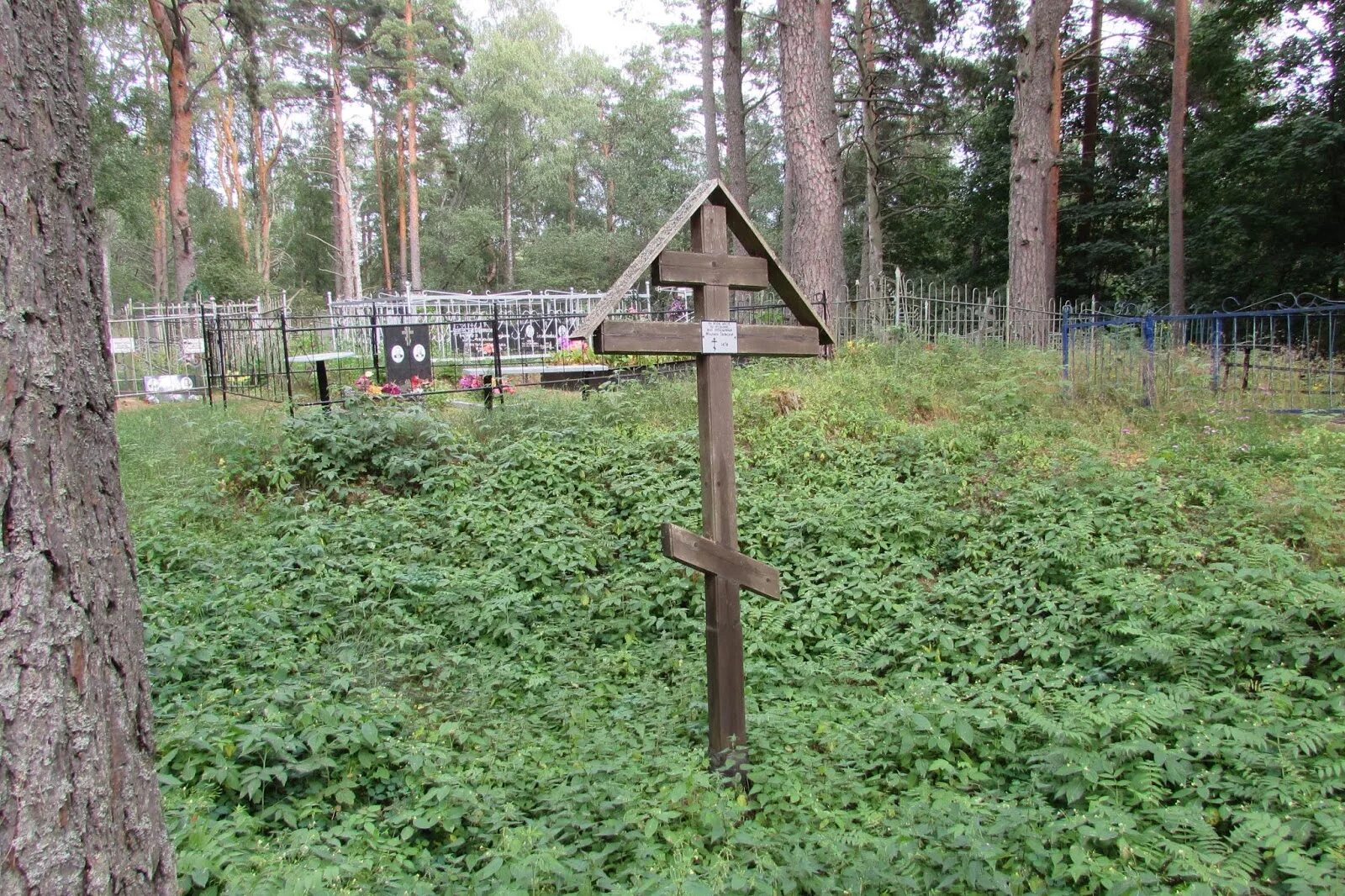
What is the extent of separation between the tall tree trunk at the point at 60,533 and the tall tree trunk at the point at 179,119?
64.3 feet

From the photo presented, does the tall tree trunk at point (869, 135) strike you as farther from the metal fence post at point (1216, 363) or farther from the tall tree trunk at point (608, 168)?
the tall tree trunk at point (608, 168)

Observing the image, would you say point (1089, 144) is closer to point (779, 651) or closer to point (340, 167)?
point (779, 651)

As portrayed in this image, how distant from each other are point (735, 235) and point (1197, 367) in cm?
700

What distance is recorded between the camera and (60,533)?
1801 mm

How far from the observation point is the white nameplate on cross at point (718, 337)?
3977mm

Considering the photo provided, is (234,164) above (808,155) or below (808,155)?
above

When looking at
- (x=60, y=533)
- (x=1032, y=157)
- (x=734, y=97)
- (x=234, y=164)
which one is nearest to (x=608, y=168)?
(x=234, y=164)

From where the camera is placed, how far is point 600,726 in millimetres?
4238

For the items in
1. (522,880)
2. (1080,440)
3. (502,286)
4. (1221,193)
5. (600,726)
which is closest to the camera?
(522,880)

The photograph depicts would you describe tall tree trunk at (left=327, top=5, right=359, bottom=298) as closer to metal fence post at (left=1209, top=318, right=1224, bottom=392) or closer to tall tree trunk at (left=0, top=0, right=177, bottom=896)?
metal fence post at (left=1209, top=318, right=1224, bottom=392)

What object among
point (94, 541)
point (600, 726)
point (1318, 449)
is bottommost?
point (600, 726)

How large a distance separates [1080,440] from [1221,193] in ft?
57.0

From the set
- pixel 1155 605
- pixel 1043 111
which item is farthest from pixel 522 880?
pixel 1043 111

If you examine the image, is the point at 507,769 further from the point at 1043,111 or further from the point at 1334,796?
the point at 1043,111
